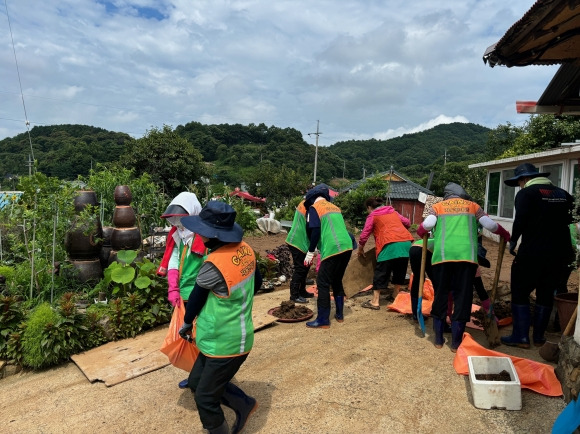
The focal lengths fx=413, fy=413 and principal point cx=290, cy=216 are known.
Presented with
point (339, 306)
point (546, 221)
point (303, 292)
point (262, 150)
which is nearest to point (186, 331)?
point (339, 306)

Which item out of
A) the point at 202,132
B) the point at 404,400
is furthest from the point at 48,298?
the point at 202,132

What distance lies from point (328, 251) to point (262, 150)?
5677cm

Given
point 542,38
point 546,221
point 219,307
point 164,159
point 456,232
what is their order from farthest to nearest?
point 164,159
point 456,232
point 546,221
point 542,38
point 219,307

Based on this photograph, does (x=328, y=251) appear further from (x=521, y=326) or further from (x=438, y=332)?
(x=521, y=326)

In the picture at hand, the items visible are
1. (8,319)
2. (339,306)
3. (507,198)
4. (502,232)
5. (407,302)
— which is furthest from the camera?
(507,198)

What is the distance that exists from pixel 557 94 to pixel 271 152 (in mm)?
55639

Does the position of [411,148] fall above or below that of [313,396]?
above

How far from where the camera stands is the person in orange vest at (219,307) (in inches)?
97.1

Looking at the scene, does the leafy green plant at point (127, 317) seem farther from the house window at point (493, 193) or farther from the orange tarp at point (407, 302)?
the house window at point (493, 193)

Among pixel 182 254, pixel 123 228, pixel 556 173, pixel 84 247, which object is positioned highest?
pixel 556 173

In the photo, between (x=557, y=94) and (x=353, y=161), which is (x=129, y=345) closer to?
(x=557, y=94)

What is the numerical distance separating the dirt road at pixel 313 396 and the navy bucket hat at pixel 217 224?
1.42 meters

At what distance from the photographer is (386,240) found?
5.48 m

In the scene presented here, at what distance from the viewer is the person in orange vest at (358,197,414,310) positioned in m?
5.45
